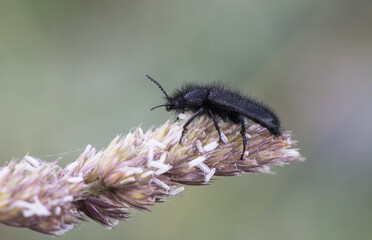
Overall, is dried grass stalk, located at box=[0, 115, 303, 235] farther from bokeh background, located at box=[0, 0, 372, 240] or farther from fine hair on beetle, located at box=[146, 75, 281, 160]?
bokeh background, located at box=[0, 0, 372, 240]

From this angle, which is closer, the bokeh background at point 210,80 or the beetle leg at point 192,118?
the beetle leg at point 192,118

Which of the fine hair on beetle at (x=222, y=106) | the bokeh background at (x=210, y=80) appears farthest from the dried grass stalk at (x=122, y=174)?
the bokeh background at (x=210, y=80)

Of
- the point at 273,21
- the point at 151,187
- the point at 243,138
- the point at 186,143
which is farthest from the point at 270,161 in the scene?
the point at 273,21

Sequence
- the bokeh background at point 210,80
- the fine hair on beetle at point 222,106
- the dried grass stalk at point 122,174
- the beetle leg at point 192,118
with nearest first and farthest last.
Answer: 1. the dried grass stalk at point 122,174
2. the beetle leg at point 192,118
3. the fine hair on beetle at point 222,106
4. the bokeh background at point 210,80

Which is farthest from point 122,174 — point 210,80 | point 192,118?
point 210,80

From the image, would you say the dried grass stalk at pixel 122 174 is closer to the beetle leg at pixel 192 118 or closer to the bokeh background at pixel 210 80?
the beetle leg at pixel 192 118

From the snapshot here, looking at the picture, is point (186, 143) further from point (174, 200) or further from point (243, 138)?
point (174, 200)
